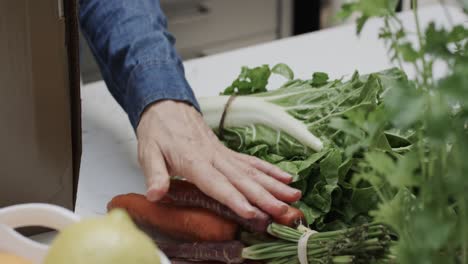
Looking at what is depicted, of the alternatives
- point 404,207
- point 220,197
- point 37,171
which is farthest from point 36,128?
point 404,207

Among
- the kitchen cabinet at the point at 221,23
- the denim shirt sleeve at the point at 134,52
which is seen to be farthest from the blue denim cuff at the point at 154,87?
the kitchen cabinet at the point at 221,23

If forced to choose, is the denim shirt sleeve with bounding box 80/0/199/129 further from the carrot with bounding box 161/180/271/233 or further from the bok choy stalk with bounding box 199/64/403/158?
the carrot with bounding box 161/180/271/233

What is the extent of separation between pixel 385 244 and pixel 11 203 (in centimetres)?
43

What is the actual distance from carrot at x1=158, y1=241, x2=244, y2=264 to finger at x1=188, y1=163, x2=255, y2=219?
1.5 inches

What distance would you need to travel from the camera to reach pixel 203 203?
95cm

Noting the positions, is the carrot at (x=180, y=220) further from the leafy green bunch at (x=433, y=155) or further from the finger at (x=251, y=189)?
the leafy green bunch at (x=433, y=155)

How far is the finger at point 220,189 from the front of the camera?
901 mm

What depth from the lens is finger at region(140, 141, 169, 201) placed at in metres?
0.94

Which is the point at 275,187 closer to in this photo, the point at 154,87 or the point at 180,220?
the point at 180,220

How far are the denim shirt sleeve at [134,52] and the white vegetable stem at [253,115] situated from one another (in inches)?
1.7

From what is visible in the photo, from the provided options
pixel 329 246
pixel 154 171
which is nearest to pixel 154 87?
pixel 154 171

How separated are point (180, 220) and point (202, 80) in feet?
1.89

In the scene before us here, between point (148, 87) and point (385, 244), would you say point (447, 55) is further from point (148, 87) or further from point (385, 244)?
point (148, 87)

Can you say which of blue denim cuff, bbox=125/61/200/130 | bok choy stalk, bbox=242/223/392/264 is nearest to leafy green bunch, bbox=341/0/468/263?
bok choy stalk, bbox=242/223/392/264
